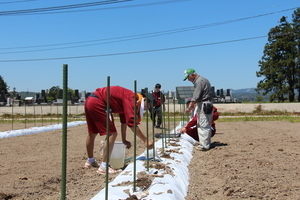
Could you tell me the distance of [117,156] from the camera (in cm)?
399

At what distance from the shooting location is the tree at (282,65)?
109 ft

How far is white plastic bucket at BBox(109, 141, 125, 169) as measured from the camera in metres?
3.97

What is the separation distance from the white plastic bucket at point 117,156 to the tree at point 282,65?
106 feet

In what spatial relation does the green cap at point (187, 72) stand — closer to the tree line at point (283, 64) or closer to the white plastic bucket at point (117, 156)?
the white plastic bucket at point (117, 156)

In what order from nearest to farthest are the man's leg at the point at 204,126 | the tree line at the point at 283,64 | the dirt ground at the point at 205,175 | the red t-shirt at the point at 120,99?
the dirt ground at the point at 205,175 < the red t-shirt at the point at 120,99 < the man's leg at the point at 204,126 < the tree line at the point at 283,64

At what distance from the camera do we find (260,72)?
1391 inches

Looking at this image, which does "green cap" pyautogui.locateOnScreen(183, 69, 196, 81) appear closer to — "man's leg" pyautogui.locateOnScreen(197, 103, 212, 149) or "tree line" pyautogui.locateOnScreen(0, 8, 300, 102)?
"man's leg" pyautogui.locateOnScreen(197, 103, 212, 149)

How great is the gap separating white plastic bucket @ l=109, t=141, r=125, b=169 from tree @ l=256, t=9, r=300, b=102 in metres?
32.3

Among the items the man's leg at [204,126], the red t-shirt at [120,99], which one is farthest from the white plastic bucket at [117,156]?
the man's leg at [204,126]

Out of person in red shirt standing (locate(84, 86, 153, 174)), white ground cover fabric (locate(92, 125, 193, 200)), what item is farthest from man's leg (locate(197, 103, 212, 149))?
person in red shirt standing (locate(84, 86, 153, 174))

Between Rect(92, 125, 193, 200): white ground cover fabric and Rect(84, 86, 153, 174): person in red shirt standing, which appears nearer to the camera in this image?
Rect(92, 125, 193, 200): white ground cover fabric

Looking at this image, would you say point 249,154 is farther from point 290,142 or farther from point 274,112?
point 274,112

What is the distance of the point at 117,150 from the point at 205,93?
2323mm

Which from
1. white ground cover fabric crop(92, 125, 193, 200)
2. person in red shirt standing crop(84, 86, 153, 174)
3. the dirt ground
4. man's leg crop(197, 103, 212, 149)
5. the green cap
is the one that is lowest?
the dirt ground
